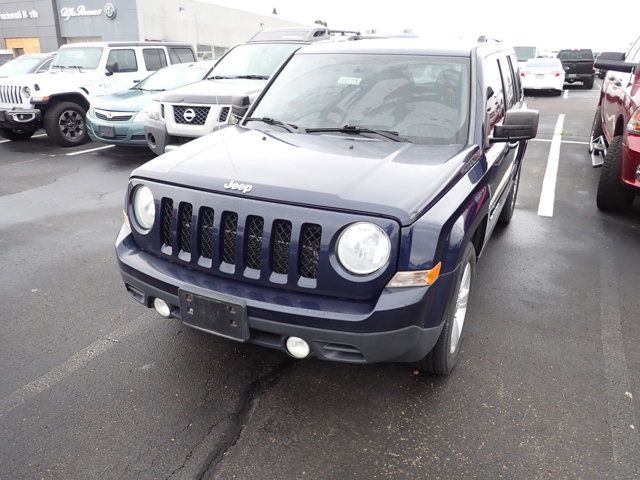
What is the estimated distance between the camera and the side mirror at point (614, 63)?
5629mm

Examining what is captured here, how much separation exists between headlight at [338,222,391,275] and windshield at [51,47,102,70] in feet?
33.2

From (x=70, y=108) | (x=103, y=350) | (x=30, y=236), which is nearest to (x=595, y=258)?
(x=103, y=350)

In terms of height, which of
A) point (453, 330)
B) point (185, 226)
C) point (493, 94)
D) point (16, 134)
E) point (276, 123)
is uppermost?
point (493, 94)

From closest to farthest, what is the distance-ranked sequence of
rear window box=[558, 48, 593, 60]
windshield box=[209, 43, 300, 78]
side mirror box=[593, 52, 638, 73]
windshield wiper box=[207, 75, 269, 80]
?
side mirror box=[593, 52, 638, 73] < windshield wiper box=[207, 75, 269, 80] < windshield box=[209, 43, 300, 78] < rear window box=[558, 48, 593, 60]

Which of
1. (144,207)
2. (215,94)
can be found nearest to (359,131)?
(144,207)

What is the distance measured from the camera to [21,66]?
42.1 ft

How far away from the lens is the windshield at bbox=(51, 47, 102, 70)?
1057cm

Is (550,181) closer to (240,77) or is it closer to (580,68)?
(240,77)

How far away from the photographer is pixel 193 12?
35.8m

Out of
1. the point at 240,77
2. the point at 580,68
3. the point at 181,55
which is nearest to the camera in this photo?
the point at 240,77

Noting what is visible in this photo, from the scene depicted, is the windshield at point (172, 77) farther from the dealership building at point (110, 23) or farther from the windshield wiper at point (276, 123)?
the dealership building at point (110, 23)

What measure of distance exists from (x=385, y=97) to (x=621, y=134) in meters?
3.73

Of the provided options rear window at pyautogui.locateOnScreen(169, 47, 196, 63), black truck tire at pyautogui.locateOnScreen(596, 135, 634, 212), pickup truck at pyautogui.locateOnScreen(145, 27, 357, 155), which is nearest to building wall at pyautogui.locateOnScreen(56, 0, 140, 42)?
rear window at pyautogui.locateOnScreen(169, 47, 196, 63)

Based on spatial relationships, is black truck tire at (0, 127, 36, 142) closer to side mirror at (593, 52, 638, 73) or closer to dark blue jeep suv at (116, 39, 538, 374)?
dark blue jeep suv at (116, 39, 538, 374)
